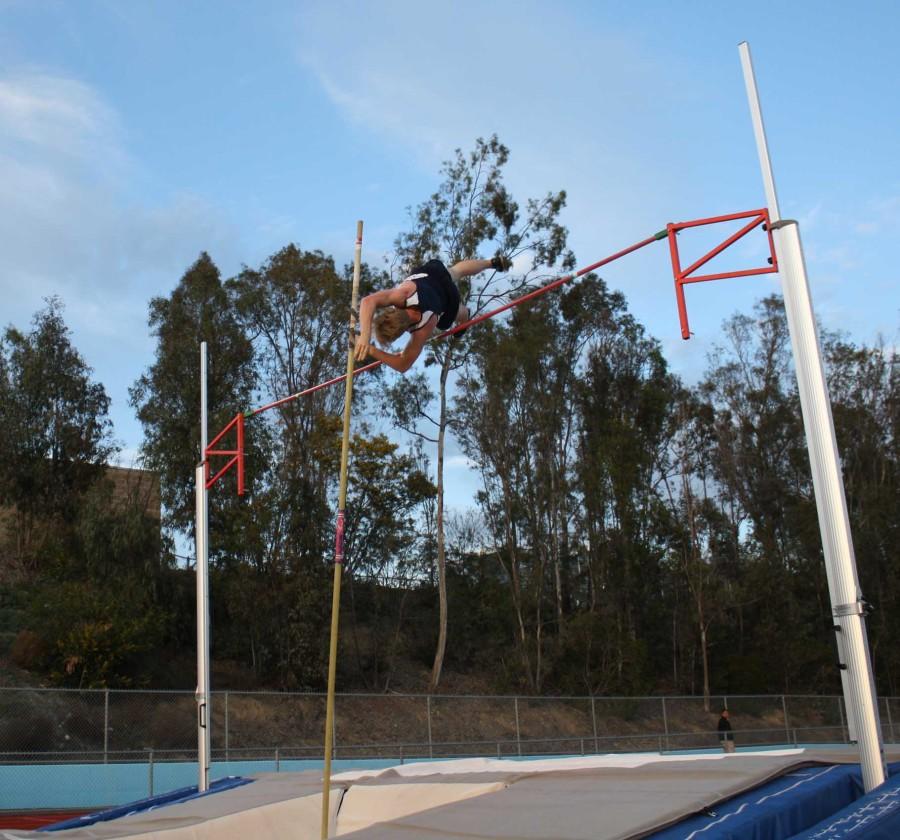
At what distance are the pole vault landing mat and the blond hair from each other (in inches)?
109

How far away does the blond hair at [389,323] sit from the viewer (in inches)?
236

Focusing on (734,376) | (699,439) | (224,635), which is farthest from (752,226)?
(734,376)

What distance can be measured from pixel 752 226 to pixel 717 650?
23.8m

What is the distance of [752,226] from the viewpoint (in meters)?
Answer: 5.71

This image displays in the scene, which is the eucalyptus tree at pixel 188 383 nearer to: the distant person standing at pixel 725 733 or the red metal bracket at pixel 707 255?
the distant person standing at pixel 725 733

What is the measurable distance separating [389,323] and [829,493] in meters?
2.78

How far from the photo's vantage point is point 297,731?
49.6 feet

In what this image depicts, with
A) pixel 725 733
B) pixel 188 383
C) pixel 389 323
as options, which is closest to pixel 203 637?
pixel 389 323

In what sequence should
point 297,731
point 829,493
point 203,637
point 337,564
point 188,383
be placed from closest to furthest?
point 337,564, point 829,493, point 203,637, point 297,731, point 188,383

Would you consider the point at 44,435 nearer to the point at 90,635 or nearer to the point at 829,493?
the point at 90,635

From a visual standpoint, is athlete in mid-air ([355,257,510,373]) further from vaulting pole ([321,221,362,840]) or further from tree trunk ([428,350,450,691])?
tree trunk ([428,350,450,691])

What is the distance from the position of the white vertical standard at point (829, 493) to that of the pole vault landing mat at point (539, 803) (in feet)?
1.16

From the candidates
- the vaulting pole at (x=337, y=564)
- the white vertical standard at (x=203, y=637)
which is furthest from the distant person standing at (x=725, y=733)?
the vaulting pole at (x=337, y=564)

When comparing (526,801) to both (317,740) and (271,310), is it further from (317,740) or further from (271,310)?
(271,310)
